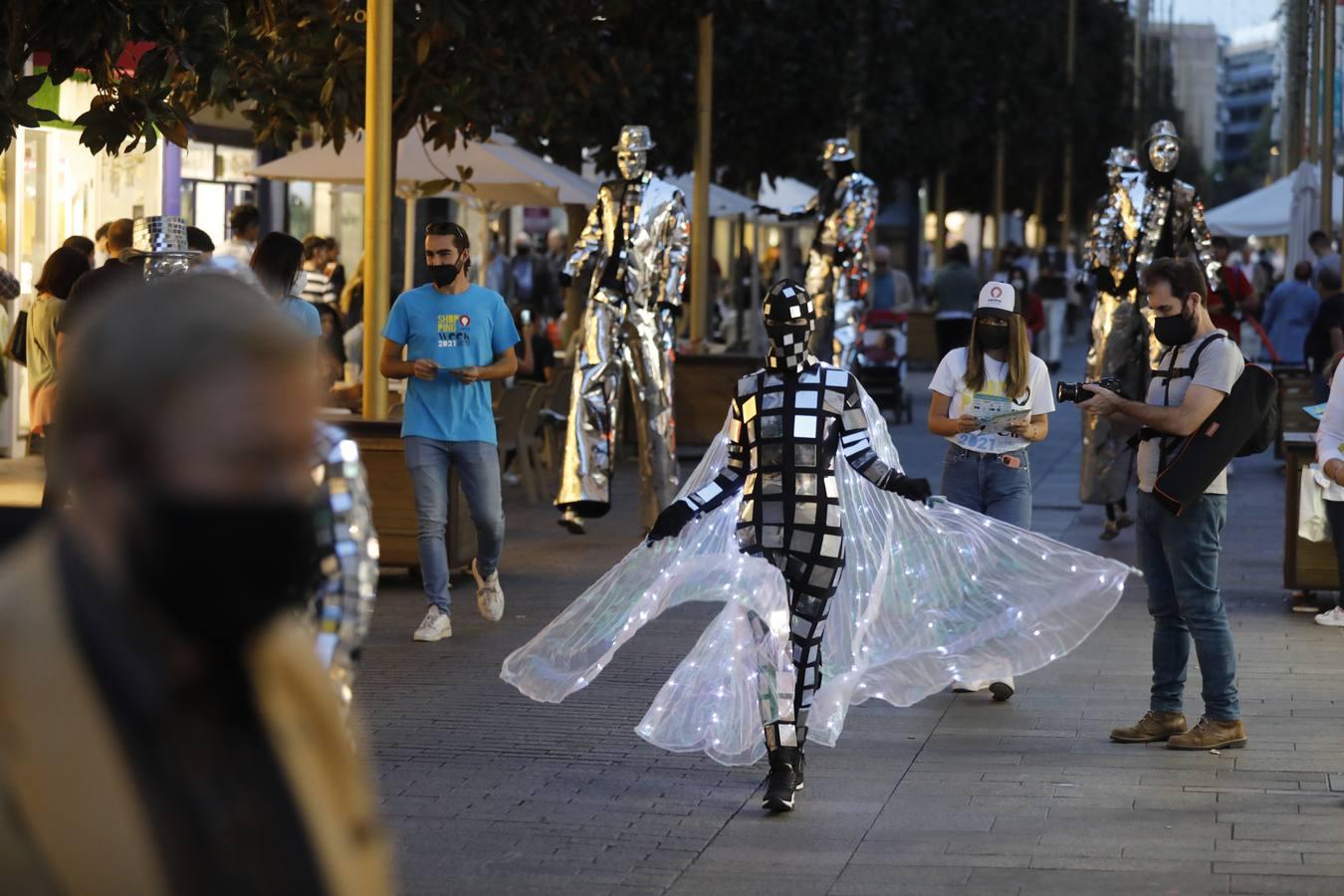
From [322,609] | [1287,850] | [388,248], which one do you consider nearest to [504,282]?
[388,248]

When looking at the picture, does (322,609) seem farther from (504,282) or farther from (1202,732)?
(504,282)

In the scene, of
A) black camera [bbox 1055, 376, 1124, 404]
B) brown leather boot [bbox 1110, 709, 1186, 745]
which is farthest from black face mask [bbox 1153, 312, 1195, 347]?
brown leather boot [bbox 1110, 709, 1186, 745]

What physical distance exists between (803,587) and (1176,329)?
5.81 feet

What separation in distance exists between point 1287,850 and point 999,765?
136 cm

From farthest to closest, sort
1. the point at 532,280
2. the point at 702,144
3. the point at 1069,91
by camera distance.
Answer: the point at 1069,91 < the point at 532,280 < the point at 702,144

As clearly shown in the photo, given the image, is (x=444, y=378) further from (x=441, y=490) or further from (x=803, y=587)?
(x=803, y=587)

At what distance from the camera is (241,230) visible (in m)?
14.9

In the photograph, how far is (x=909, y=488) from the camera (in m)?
6.68

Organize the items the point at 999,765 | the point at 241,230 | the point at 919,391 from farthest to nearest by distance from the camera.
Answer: the point at 919,391 → the point at 241,230 → the point at 999,765

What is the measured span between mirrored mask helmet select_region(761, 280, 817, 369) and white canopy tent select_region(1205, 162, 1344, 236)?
22895 mm

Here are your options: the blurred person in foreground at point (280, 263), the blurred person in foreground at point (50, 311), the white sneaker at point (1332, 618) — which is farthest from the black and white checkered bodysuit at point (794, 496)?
the blurred person in foreground at point (50, 311)

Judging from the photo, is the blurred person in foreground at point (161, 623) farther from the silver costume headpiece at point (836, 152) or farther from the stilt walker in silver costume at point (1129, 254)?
the silver costume headpiece at point (836, 152)

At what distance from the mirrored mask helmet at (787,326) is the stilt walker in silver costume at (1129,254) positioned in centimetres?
747

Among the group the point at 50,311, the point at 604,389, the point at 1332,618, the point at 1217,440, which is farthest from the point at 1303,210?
the point at 1217,440
